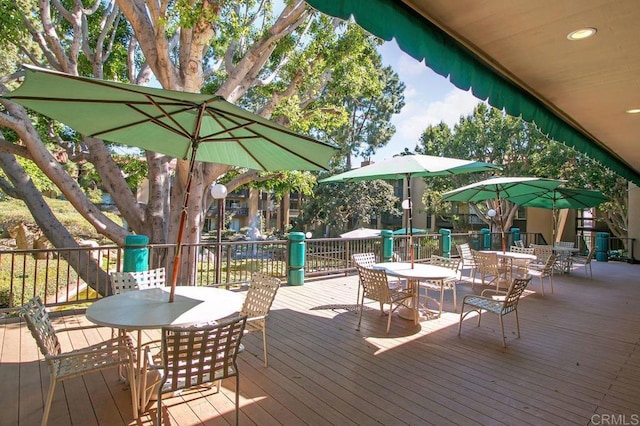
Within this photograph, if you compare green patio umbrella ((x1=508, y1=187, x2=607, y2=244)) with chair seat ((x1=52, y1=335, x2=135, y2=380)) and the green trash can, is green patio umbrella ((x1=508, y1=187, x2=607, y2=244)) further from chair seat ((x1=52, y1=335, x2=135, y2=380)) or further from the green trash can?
chair seat ((x1=52, y1=335, x2=135, y2=380))

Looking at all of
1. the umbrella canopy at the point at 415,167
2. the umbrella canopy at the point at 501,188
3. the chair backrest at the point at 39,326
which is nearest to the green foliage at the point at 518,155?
the umbrella canopy at the point at 501,188

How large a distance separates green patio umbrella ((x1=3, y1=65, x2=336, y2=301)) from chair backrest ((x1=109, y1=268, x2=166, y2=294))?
3.38 feet

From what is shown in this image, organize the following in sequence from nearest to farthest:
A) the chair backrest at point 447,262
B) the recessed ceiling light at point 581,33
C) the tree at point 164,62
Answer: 1. the recessed ceiling light at point 581,33
2. the chair backrest at point 447,262
3. the tree at point 164,62

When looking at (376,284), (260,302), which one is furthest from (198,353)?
(376,284)

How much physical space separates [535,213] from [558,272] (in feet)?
33.0

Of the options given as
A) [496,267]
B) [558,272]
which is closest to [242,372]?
[496,267]

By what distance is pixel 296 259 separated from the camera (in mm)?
7281

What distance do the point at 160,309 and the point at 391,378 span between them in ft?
7.25

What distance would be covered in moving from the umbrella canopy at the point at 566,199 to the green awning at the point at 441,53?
22.2 feet

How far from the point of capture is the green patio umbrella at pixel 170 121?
2291mm

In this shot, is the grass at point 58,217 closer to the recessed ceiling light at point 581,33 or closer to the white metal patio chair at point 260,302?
the white metal patio chair at point 260,302

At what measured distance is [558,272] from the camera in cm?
Result: 941

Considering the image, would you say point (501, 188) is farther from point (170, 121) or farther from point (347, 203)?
point (347, 203)

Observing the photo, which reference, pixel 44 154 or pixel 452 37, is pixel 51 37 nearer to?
pixel 44 154
